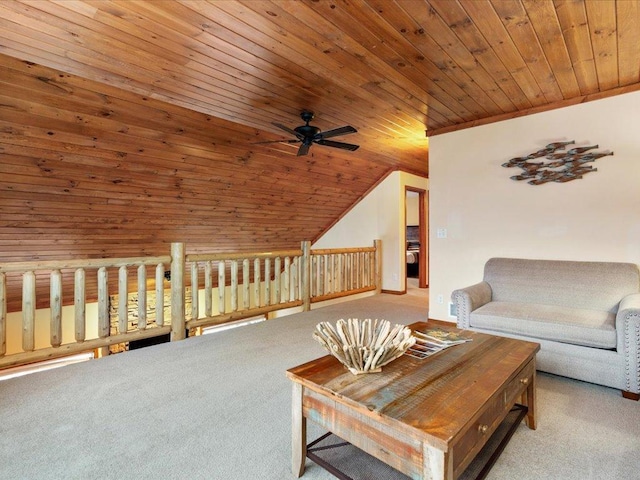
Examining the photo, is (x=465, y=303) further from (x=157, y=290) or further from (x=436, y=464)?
(x=157, y=290)

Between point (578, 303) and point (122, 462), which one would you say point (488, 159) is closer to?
point (578, 303)

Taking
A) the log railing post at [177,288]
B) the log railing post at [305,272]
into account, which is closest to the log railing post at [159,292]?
the log railing post at [177,288]

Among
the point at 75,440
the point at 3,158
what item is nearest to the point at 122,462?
the point at 75,440

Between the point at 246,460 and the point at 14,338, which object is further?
the point at 14,338

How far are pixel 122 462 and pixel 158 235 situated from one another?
12.0 feet

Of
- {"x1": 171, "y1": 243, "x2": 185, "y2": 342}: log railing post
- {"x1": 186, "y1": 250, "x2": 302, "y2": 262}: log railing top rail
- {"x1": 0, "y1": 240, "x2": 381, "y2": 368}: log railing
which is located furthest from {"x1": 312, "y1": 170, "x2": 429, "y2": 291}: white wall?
{"x1": 171, "y1": 243, "x2": 185, "y2": 342}: log railing post

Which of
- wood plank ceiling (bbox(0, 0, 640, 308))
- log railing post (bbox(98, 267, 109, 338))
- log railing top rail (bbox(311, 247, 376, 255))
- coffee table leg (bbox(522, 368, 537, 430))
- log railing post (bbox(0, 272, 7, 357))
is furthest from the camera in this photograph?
log railing top rail (bbox(311, 247, 376, 255))

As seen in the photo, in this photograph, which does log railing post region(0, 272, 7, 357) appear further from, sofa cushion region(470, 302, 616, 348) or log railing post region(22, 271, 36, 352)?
sofa cushion region(470, 302, 616, 348)

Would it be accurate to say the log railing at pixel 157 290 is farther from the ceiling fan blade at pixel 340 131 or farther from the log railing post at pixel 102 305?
the ceiling fan blade at pixel 340 131

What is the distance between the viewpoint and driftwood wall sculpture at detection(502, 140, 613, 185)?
10.1 ft

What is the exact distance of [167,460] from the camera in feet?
5.14

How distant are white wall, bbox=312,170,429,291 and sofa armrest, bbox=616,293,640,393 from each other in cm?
382

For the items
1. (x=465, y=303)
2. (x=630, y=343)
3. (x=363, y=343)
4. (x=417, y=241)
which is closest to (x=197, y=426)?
(x=363, y=343)

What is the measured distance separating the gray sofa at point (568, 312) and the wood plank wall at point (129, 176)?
9.38 feet
